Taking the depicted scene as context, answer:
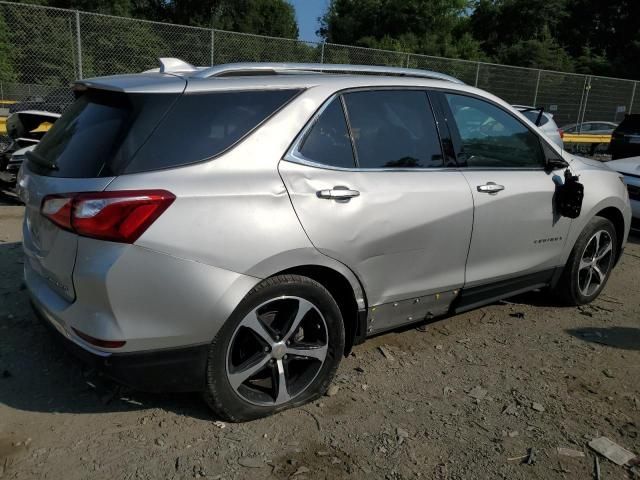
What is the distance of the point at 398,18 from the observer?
139 ft

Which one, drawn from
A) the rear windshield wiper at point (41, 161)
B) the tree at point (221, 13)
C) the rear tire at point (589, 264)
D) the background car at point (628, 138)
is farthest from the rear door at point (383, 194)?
the tree at point (221, 13)

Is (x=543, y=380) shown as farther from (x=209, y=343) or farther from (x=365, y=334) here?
(x=209, y=343)

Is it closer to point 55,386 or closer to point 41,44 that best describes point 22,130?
point 41,44

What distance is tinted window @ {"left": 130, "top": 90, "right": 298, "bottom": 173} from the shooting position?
250 centimetres

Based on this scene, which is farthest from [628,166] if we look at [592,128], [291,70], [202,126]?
[592,128]

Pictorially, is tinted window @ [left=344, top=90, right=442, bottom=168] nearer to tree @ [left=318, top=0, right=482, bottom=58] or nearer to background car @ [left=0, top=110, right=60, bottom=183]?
background car @ [left=0, top=110, right=60, bottom=183]

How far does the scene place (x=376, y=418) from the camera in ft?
9.82

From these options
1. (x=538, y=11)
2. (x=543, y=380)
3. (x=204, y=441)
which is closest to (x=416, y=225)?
(x=543, y=380)

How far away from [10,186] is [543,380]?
6591mm

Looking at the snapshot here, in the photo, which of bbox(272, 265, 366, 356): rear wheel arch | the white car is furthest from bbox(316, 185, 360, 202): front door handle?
the white car

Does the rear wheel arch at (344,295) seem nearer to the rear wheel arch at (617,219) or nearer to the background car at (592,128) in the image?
the rear wheel arch at (617,219)

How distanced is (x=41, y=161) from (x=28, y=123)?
480cm

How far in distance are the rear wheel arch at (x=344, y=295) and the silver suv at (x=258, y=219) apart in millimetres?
11

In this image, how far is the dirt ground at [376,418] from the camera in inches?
102
